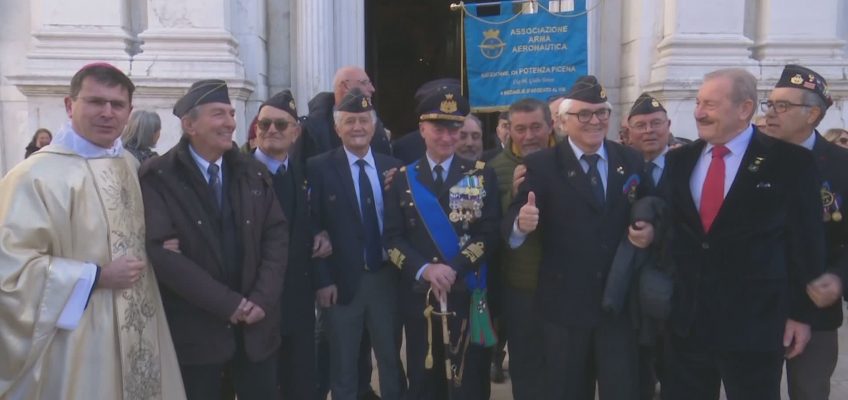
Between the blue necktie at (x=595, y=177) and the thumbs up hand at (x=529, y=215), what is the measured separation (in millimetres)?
311

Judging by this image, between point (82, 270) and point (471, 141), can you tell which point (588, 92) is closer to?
point (471, 141)

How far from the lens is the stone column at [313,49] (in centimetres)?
674

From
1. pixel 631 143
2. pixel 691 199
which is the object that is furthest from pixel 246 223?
pixel 631 143

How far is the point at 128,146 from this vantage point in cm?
414

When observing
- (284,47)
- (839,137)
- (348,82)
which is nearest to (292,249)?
(348,82)

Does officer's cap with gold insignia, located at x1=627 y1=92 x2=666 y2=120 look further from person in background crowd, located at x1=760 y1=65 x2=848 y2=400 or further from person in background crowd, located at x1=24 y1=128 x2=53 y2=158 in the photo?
person in background crowd, located at x1=24 y1=128 x2=53 y2=158

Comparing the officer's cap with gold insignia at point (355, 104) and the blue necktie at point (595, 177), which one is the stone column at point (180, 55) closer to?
the officer's cap with gold insignia at point (355, 104)

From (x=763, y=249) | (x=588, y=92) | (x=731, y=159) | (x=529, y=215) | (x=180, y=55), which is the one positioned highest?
(x=180, y=55)

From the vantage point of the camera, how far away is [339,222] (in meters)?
3.61

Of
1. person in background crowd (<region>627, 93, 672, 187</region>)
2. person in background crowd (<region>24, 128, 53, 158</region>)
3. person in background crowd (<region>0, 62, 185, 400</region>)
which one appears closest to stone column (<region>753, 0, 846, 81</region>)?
person in background crowd (<region>627, 93, 672, 187</region>)

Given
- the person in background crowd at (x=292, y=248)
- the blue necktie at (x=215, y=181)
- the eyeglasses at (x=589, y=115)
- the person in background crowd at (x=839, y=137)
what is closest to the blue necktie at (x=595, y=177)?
the eyeglasses at (x=589, y=115)

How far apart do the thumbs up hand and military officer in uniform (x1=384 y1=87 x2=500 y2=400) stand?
0.32m

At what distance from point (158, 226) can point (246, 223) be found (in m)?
0.38

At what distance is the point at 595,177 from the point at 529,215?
428mm
